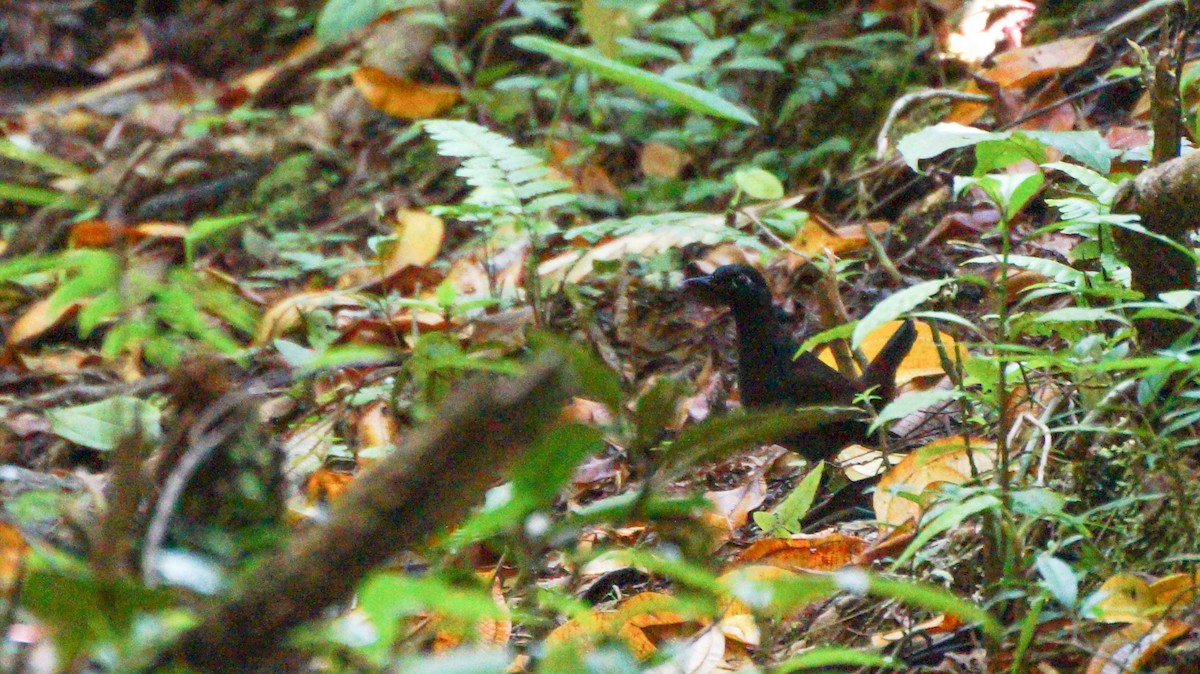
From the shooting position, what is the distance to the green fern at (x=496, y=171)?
3.26 metres

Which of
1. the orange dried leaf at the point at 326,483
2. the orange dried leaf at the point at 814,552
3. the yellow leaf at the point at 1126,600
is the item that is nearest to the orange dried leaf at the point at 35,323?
the orange dried leaf at the point at 326,483

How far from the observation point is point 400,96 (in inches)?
217

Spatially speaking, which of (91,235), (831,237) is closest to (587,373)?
(831,237)

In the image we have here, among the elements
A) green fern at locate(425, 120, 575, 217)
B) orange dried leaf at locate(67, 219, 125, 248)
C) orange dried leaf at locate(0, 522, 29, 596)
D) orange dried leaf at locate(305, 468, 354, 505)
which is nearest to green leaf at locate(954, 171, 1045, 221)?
orange dried leaf at locate(0, 522, 29, 596)

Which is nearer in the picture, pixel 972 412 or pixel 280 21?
pixel 972 412

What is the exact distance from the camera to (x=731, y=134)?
506cm

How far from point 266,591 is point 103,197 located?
4.67 m

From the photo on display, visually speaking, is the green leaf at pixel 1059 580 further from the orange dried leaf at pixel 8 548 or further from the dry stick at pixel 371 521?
the orange dried leaf at pixel 8 548

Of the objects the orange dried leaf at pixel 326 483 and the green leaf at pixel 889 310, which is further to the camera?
the orange dried leaf at pixel 326 483

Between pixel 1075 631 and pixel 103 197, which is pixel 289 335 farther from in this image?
pixel 1075 631

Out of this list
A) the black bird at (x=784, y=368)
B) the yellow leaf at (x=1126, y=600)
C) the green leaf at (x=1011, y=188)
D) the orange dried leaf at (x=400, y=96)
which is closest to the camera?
the green leaf at (x=1011, y=188)

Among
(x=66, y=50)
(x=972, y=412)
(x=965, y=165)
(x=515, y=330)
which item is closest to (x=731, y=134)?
(x=965, y=165)

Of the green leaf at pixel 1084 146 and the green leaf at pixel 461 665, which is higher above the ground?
the green leaf at pixel 1084 146

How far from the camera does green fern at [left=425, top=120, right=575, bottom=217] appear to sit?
10.7 ft
